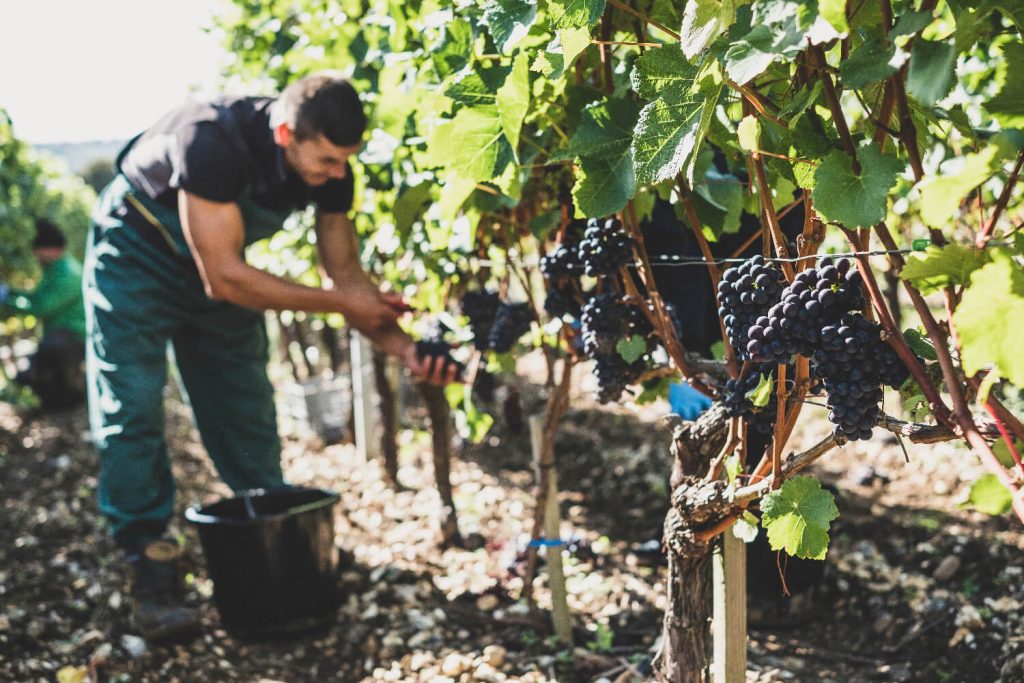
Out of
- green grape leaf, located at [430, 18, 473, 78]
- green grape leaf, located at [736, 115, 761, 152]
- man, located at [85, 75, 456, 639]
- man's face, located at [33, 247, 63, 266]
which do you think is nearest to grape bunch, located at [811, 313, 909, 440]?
green grape leaf, located at [736, 115, 761, 152]

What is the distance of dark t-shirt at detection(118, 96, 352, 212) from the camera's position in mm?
2420

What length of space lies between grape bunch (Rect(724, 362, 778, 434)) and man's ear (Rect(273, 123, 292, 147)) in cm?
→ 161

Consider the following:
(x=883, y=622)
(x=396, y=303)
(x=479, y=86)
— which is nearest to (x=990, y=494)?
(x=479, y=86)

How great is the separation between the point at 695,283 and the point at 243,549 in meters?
1.48

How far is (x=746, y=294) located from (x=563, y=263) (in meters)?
0.56

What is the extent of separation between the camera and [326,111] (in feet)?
7.77

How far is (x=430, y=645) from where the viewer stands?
2.36 meters

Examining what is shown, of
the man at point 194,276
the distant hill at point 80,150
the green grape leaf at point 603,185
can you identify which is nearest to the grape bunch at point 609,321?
the green grape leaf at point 603,185

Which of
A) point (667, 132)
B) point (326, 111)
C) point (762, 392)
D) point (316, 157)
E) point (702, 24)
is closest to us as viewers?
point (702, 24)

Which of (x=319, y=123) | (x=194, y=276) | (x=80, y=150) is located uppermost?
(x=80, y=150)

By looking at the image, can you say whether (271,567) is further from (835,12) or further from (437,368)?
(835,12)

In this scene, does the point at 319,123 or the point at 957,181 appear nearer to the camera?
the point at 957,181

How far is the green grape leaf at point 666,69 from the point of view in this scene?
3.81 feet

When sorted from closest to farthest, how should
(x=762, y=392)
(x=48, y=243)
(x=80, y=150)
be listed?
(x=762, y=392), (x=48, y=243), (x=80, y=150)
